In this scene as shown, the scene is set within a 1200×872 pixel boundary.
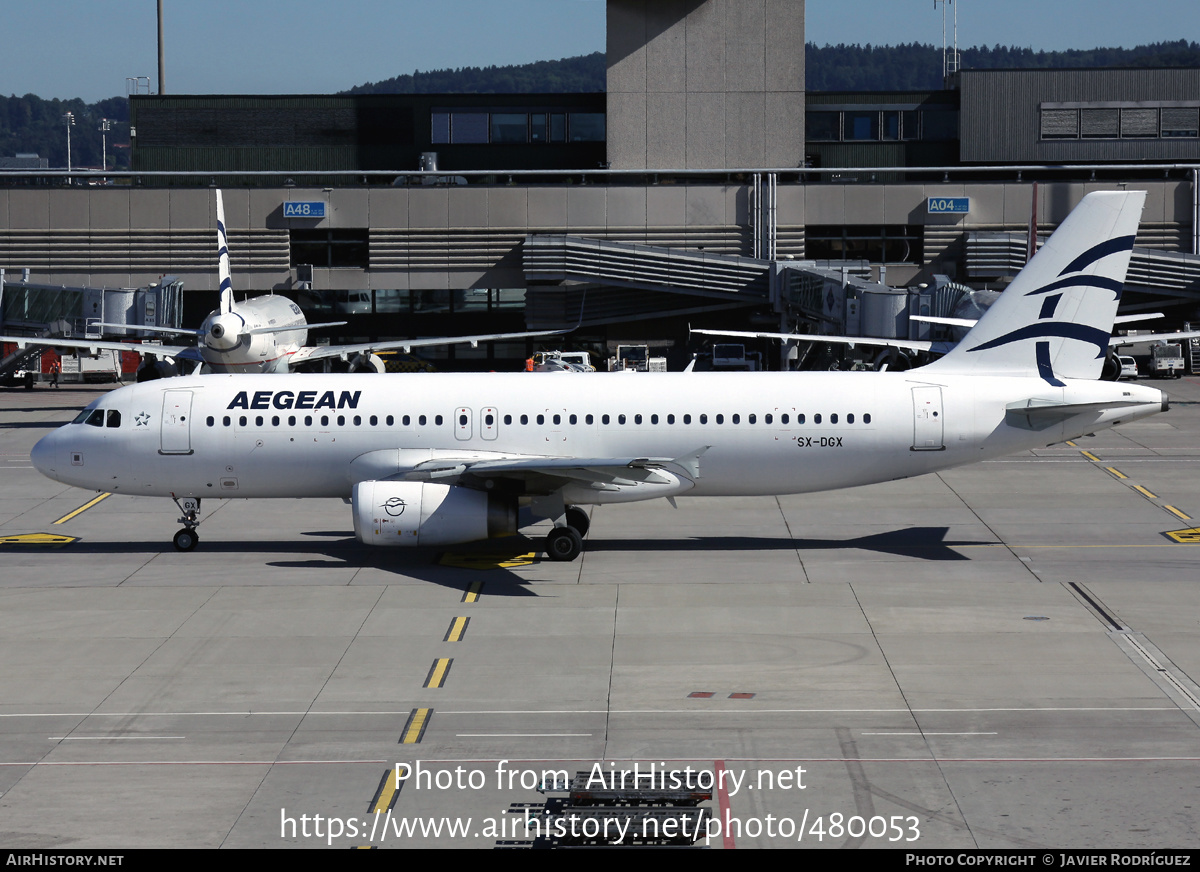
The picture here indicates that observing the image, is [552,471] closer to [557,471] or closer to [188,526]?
[557,471]

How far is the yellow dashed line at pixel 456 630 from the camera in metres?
23.8

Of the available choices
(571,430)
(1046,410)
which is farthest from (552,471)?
(1046,410)

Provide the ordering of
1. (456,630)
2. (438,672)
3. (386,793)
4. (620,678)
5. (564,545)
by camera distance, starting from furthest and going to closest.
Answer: (564,545) → (456,630) → (438,672) → (620,678) → (386,793)

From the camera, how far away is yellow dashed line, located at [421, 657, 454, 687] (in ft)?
69.6

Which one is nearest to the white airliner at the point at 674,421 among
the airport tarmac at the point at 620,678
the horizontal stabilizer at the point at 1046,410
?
the horizontal stabilizer at the point at 1046,410

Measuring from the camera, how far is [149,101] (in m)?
102

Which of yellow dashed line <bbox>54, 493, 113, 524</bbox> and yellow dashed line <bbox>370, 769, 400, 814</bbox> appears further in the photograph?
yellow dashed line <bbox>54, 493, 113, 524</bbox>

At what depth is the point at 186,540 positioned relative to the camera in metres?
31.6

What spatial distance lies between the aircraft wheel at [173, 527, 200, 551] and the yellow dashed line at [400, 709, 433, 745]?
13.8 metres

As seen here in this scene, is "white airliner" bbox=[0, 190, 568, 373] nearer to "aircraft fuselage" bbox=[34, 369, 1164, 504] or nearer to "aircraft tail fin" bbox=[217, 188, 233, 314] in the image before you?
"aircraft tail fin" bbox=[217, 188, 233, 314]

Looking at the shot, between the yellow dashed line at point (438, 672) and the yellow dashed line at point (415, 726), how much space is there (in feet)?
4.47

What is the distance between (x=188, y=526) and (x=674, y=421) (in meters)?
12.2

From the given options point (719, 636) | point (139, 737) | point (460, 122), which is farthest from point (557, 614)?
point (460, 122)

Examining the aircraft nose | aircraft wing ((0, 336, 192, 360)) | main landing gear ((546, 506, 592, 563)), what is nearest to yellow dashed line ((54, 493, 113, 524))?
the aircraft nose
